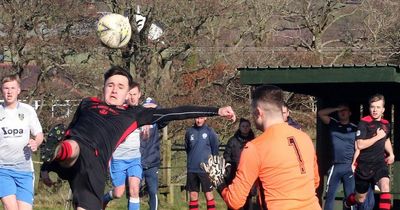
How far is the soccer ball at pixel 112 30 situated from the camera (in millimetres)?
15367

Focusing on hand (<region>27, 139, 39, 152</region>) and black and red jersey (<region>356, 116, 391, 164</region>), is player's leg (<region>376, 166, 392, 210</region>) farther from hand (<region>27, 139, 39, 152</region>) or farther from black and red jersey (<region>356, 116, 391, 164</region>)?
hand (<region>27, 139, 39, 152</region>)

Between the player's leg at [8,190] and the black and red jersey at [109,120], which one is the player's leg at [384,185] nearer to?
the player's leg at [8,190]

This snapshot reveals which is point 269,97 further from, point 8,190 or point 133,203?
point 133,203

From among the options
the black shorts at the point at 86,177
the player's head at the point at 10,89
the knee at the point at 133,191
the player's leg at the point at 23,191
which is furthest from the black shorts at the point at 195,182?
the black shorts at the point at 86,177

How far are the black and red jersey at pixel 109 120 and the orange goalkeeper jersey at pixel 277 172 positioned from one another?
1964mm

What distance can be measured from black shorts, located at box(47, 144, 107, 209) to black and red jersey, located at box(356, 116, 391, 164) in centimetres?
543

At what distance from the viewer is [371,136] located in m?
13.2

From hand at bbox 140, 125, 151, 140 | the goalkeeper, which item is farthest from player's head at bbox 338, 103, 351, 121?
the goalkeeper

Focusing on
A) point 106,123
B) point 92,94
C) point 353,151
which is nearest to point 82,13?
point 92,94

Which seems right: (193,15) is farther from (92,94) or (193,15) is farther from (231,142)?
(231,142)

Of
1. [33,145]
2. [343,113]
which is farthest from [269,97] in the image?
[343,113]

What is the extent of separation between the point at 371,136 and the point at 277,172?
6.69 meters

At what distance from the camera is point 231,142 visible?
14.7 meters

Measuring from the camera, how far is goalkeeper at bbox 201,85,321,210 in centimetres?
671
